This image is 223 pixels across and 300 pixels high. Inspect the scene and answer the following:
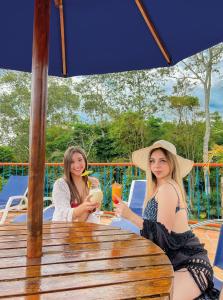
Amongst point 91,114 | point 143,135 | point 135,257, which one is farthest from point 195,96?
point 135,257

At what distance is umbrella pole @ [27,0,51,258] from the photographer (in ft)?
4.05

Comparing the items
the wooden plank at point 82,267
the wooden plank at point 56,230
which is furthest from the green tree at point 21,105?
the wooden plank at point 82,267

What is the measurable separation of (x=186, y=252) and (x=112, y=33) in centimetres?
141

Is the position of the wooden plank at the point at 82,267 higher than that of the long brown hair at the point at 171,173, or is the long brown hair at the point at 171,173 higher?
the long brown hair at the point at 171,173

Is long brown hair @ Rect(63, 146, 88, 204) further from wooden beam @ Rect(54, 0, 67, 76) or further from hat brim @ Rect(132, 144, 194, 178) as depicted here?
wooden beam @ Rect(54, 0, 67, 76)

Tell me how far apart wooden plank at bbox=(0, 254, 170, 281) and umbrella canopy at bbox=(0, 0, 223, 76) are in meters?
1.32

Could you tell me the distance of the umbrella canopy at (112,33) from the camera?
188 cm

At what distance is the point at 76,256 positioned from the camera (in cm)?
129

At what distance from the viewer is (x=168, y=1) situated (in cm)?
177

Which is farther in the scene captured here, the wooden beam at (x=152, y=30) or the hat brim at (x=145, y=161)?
the hat brim at (x=145, y=161)

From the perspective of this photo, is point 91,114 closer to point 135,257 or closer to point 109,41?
point 109,41

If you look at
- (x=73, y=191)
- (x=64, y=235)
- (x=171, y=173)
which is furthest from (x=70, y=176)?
(x=64, y=235)

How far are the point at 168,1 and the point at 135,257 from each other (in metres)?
1.31

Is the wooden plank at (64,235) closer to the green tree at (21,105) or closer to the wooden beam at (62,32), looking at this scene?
the wooden beam at (62,32)
